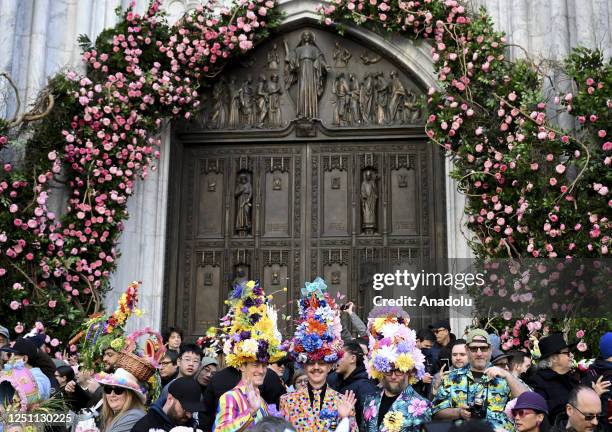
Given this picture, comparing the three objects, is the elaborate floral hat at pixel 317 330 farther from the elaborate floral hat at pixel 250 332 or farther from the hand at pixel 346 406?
the hand at pixel 346 406

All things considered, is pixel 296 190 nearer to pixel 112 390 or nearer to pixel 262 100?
pixel 262 100

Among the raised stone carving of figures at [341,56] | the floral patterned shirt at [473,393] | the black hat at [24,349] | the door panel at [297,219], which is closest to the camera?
the floral patterned shirt at [473,393]

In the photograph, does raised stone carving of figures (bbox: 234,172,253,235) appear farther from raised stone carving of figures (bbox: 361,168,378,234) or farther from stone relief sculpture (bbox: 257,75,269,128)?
raised stone carving of figures (bbox: 361,168,378,234)

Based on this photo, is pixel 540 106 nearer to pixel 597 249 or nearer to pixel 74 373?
pixel 597 249

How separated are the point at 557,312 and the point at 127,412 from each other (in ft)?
21.5

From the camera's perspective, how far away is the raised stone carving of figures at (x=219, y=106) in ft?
→ 42.5

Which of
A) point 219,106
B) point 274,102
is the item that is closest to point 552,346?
point 274,102

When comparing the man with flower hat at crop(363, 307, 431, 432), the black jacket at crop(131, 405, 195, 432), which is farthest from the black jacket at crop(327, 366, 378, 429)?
the black jacket at crop(131, 405, 195, 432)

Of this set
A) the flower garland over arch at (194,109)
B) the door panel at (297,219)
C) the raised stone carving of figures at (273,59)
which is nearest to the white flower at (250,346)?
the flower garland over arch at (194,109)

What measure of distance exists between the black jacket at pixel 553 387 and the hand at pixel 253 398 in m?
2.40

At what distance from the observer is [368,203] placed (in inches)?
488

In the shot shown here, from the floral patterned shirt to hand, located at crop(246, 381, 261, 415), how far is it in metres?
1.48

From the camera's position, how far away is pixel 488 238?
1083 cm

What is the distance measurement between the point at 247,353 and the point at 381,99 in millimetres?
8106
